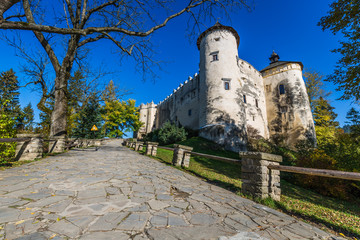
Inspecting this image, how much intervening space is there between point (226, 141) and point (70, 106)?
17.6m

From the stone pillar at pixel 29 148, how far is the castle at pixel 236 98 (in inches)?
592

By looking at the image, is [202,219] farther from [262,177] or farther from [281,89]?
[281,89]

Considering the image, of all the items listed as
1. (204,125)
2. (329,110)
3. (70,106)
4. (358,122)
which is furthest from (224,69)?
(329,110)

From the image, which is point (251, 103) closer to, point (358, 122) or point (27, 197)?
point (358, 122)

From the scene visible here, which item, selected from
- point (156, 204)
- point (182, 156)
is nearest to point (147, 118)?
point (182, 156)

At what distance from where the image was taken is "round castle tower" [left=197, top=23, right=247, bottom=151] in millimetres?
17688

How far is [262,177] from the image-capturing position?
11.4ft

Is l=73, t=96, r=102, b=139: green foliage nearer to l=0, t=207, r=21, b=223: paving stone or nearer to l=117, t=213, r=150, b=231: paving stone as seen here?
l=0, t=207, r=21, b=223: paving stone

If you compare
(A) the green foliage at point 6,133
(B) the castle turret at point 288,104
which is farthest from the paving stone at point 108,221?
(B) the castle turret at point 288,104

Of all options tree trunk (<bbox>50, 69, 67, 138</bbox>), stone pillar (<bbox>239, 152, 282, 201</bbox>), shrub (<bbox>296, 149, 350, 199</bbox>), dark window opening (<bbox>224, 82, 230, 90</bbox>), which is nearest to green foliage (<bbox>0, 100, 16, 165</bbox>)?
tree trunk (<bbox>50, 69, 67, 138</bbox>)

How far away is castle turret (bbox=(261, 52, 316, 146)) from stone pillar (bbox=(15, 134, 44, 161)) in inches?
1099

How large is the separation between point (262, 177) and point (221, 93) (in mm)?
16176

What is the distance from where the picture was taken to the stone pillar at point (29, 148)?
18.5 ft

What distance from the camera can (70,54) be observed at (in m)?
8.59
